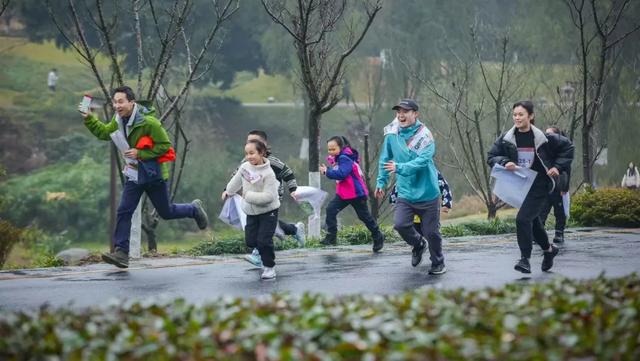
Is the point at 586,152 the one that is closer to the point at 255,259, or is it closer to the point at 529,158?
the point at 529,158

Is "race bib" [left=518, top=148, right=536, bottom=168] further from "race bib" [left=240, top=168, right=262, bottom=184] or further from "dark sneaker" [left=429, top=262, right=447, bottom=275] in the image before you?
"race bib" [left=240, top=168, right=262, bottom=184]

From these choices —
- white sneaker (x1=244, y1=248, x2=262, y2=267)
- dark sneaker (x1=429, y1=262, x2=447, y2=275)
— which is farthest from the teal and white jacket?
white sneaker (x1=244, y1=248, x2=262, y2=267)

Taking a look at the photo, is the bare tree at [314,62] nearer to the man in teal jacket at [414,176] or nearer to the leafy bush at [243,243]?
the leafy bush at [243,243]

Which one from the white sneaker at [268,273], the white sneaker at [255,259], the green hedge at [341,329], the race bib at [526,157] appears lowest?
the green hedge at [341,329]

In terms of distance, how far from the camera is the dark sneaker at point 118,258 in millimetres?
11922

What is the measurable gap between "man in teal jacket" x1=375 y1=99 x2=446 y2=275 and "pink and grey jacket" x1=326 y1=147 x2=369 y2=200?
2979 millimetres

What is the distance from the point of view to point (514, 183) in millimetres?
11281

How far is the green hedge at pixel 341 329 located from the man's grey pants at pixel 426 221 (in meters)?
5.13

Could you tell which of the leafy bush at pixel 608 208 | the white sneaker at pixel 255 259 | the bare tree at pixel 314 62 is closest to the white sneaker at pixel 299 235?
the bare tree at pixel 314 62

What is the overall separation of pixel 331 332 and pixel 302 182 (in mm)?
35986

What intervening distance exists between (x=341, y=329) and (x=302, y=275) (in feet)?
20.1

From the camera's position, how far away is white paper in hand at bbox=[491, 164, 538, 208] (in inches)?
441

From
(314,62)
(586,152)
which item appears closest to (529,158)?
(314,62)

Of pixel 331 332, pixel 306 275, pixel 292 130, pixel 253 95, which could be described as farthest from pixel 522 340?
pixel 253 95
